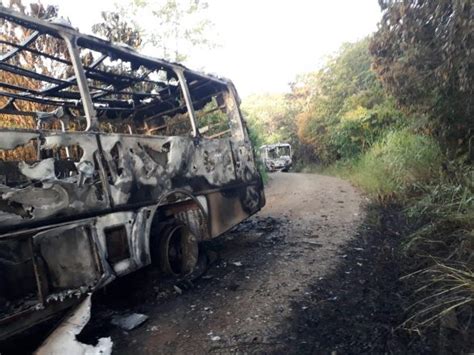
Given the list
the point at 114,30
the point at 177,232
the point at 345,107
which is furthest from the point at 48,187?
the point at 345,107

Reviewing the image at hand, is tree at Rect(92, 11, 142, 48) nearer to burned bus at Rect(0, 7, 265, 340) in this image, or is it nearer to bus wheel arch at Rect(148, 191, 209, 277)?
burned bus at Rect(0, 7, 265, 340)

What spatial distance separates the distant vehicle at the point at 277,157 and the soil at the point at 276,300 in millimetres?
16504

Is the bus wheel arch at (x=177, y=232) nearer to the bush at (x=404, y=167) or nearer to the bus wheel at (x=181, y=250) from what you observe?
the bus wheel at (x=181, y=250)

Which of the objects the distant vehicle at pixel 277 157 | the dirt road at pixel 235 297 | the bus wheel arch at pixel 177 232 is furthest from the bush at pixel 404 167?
the distant vehicle at pixel 277 157

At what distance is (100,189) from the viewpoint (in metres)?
2.77

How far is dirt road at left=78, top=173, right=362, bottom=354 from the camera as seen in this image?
2539mm

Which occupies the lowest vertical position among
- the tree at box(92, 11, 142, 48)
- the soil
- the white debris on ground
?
the soil

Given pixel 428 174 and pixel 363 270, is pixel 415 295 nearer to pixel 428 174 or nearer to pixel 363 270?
pixel 363 270

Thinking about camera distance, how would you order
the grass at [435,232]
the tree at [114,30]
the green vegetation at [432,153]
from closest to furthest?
1. the grass at [435,232]
2. the green vegetation at [432,153]
3. the tree at [114,30]

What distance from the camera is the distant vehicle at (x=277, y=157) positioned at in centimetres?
2178

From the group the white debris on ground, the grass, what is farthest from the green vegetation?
the white debris on ground

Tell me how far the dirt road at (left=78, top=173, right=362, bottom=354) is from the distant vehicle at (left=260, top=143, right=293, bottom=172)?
16117 millimetres

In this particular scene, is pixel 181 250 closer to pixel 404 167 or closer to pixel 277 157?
pixel 404 167

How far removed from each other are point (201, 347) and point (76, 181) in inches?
60.0
